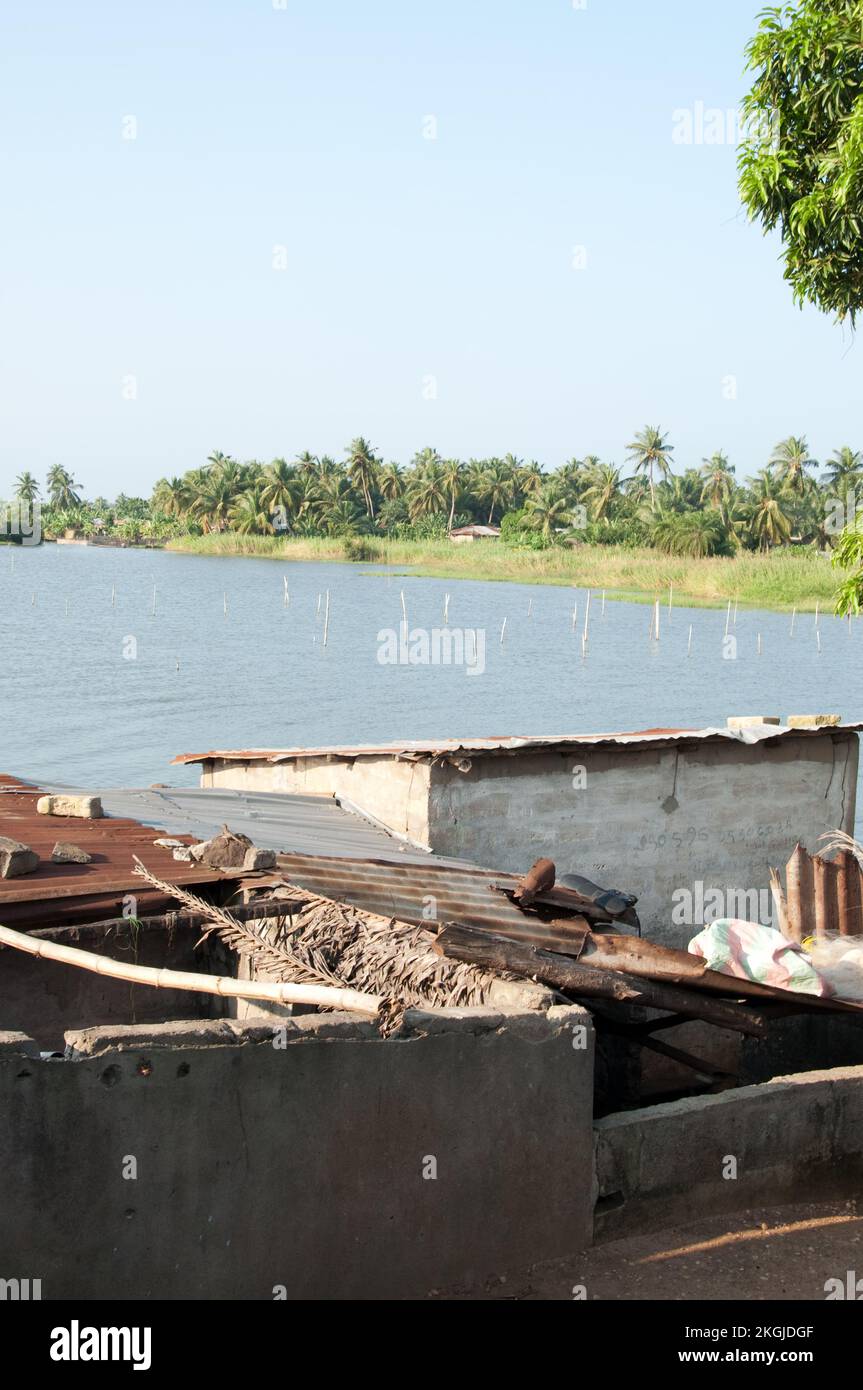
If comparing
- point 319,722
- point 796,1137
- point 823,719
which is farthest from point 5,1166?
point 319,722

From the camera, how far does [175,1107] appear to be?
4762 mm

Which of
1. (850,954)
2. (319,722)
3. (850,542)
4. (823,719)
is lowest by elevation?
(319,722)

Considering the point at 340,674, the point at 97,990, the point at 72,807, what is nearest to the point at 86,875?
the point at 97,990

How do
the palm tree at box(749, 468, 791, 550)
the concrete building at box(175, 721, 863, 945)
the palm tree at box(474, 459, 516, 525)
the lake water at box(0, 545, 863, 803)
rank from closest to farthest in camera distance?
the concrete building at box(175, 721, 863, 945) < the lake water at box(0, 545, 863, 803) < the palm tree at box(749, 468, 791, 550) < the palm tree at box(474, 459, 516, 525)

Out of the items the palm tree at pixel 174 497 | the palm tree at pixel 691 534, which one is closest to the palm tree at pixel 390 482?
the palm tree at pixel 174 497

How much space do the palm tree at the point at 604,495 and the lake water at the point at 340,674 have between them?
7551 mm

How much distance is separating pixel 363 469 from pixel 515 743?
307 ft

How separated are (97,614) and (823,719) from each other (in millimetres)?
59728

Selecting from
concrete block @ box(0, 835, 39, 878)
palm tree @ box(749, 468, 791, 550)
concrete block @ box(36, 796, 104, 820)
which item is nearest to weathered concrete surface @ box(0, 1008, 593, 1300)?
concrete block @ box(0, 835, 39, 878)

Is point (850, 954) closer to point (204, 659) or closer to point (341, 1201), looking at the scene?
point (341, 1201)

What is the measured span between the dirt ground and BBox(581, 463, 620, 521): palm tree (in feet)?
265

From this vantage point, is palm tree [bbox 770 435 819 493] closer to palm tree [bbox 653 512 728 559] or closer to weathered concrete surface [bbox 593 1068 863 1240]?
palm tree [bbox 653 512 728 559]

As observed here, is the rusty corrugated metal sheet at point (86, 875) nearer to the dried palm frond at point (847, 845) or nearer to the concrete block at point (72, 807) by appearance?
the concrete block at point (72, 807)

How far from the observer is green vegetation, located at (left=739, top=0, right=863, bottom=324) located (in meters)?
9.88
